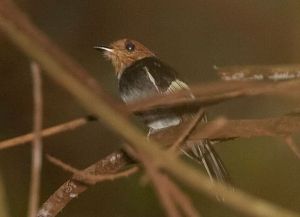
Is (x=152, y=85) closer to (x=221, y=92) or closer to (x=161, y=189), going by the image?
(x=221, y=92)

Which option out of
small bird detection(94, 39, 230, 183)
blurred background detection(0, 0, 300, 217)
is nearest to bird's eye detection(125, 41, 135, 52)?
small bird detection(94, 39, 230, 183)

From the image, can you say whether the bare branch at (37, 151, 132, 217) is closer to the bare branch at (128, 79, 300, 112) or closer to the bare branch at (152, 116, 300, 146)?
the bare branch at (152, 116, 300, 146)

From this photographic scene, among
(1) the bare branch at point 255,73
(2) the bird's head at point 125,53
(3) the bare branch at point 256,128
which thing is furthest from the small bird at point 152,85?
(1) the bare branch at point 255,73

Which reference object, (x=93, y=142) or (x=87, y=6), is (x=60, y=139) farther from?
(x=87, y=6)

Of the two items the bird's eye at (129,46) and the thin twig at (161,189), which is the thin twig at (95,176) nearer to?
the thin twig at (161,189)

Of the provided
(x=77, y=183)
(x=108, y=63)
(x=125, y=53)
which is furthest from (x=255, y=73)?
(x=108, y=63)

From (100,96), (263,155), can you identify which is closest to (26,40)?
(100,96)

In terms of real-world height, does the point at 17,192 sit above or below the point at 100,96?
below

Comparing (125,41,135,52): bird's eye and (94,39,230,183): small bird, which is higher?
(125,41,135,52): bird's eye
